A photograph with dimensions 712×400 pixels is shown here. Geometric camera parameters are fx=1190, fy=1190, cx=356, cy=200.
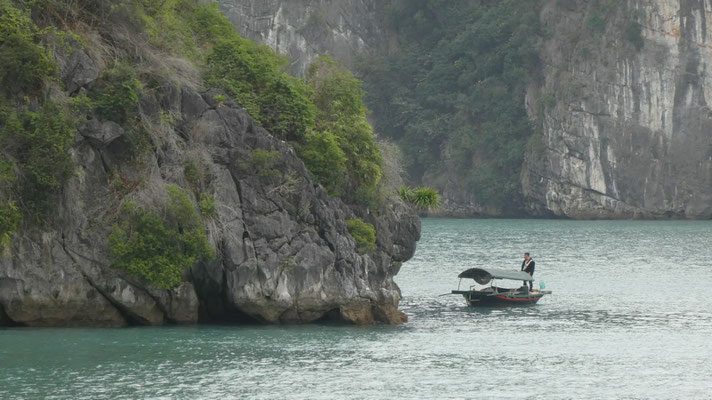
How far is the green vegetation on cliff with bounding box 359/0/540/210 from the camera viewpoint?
4478 inches

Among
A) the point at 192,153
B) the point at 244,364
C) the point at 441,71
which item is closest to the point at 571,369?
the point at 244,364

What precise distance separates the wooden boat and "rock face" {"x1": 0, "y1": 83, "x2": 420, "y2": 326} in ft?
23.7

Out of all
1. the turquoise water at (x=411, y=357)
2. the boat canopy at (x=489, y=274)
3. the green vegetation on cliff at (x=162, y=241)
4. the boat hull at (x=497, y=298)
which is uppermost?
the green vegetation on cliff at (x=162, y=241)

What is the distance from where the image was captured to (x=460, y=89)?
11944 cm

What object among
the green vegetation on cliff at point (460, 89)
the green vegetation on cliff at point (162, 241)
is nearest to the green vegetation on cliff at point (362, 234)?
the green vegetation on cliff at point (162, 241)

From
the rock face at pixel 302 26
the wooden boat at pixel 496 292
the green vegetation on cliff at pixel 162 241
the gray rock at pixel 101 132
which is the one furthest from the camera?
the rock face at pixel 302 26

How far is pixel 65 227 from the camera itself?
30047mm

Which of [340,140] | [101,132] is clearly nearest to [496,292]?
[340,140]

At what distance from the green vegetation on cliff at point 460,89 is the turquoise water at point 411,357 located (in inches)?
2758

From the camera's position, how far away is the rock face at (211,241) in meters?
29.9

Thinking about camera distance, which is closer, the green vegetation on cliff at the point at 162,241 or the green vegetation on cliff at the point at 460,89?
the green vegetation on cliff at the point at 162,241

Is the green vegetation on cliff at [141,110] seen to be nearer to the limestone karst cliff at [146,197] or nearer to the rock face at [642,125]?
the limestone karst cliff at [146,197]

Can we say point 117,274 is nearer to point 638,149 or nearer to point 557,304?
point 557,304

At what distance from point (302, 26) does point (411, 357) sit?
9599 centimetres
